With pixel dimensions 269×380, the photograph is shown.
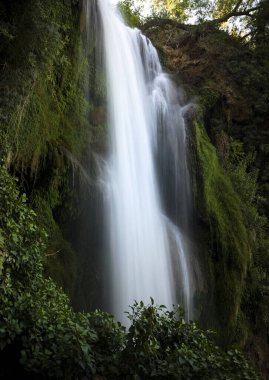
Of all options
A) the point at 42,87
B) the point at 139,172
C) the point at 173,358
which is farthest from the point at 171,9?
the point at 173,358

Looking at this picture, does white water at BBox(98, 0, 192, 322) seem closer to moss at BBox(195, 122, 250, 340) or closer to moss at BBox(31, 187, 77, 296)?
moss at BBox(195, 122, 250, 340)

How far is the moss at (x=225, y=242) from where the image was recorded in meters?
7.95

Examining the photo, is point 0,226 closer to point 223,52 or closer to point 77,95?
point 77,95

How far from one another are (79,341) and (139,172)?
537cm

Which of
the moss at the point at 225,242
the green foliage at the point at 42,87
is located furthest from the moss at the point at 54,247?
the moss at the point at 225,242

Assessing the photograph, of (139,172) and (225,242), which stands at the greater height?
(139,172)

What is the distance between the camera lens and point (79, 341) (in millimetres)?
3219

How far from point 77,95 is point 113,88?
1631mm

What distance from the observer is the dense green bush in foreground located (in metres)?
3.22

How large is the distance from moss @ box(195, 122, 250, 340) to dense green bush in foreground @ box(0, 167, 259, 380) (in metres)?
4.25

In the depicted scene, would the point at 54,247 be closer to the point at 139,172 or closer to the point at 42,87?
the point at 42,87

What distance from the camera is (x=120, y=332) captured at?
3672mm

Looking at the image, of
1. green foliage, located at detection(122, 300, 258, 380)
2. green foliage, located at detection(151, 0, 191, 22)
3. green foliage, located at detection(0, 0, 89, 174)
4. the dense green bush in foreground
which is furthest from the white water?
green foliage, located at detection(151, 0, 191, 22)

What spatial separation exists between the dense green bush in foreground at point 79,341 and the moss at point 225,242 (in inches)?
167
